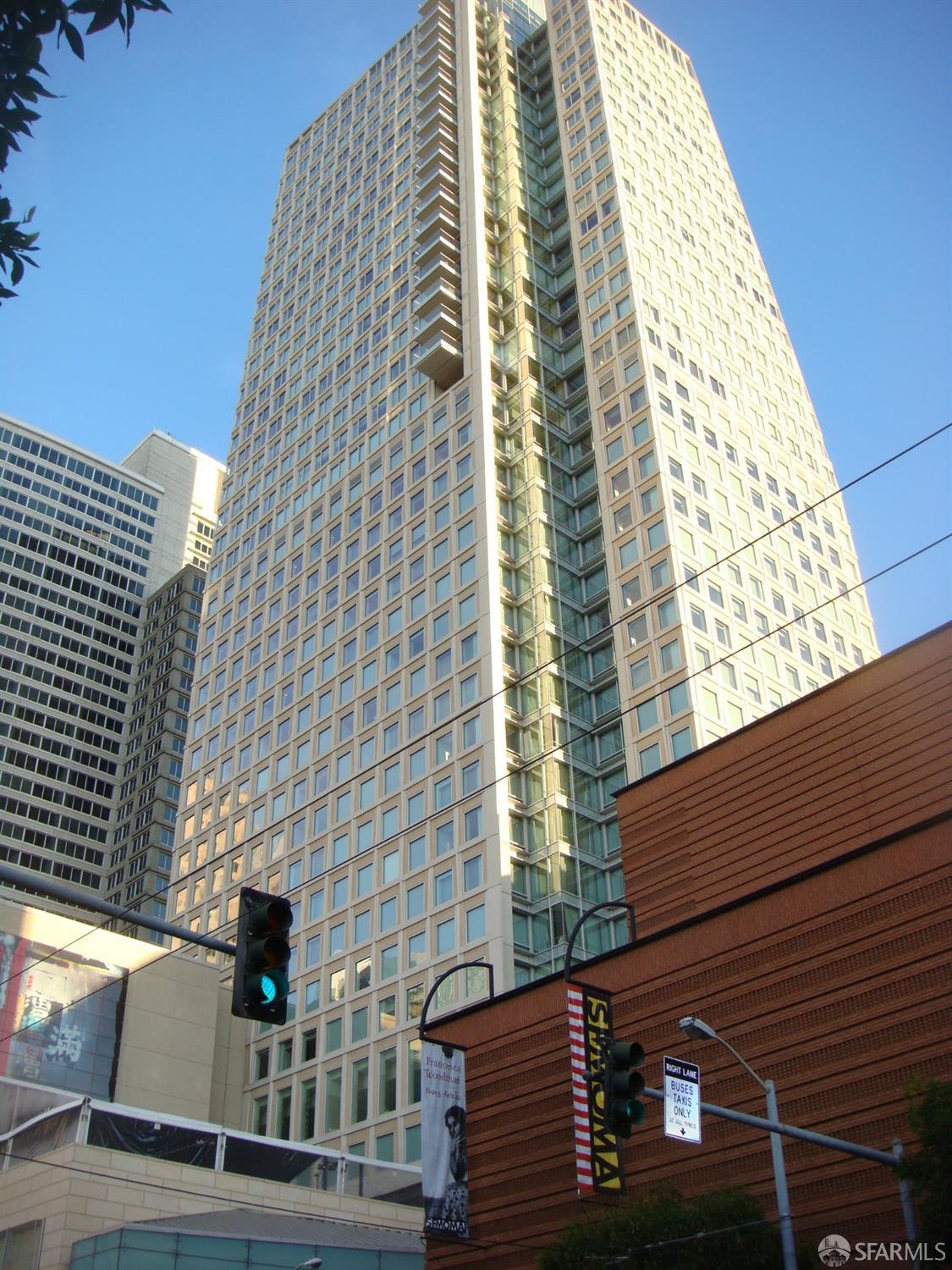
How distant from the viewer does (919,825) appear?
88.0 feet

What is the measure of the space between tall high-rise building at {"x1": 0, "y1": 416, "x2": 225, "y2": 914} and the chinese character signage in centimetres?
4308

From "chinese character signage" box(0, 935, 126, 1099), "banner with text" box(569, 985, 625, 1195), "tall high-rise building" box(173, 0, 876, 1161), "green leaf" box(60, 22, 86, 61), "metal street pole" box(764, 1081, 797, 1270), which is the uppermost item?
"tall high-rise building" box(173, 0, 876, 1161)

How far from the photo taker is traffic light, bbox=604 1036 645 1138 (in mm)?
15312

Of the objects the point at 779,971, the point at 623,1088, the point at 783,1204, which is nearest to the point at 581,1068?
the point at 783,1204

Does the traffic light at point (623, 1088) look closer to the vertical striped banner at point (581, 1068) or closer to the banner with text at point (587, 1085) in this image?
the banner with text at point (587, 1085)

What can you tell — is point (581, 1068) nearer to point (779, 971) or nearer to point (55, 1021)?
point (779, 971)

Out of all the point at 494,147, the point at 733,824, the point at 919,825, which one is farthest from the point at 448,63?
the point at 919,825

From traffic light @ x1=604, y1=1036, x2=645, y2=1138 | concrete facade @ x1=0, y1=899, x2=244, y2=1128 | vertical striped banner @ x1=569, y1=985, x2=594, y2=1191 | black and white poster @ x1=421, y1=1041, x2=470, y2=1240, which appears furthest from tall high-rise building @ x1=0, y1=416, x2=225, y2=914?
traffic light @ x1=604, y1=1036, x2=645, y2=1138

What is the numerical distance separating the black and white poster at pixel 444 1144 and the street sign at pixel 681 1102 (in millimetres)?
16202

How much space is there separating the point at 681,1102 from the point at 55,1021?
56889mm

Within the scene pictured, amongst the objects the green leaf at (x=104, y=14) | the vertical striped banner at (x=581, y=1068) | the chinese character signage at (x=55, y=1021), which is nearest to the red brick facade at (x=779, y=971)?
the vertical striped banner at (x=581, y=1068)

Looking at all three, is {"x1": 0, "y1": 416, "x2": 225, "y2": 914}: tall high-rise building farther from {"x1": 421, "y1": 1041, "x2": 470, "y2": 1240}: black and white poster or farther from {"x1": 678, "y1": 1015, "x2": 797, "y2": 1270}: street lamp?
{"x1": 678, "y1": 1015, "x2": 797, "y2": 1270}: street lamp

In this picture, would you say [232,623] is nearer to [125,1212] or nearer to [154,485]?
[125,1212]

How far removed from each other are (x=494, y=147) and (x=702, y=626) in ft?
168
